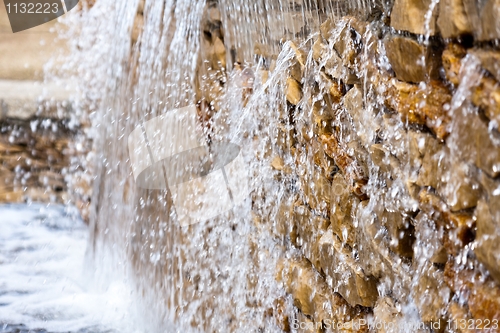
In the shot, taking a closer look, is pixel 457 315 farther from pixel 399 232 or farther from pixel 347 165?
pixel 347 165

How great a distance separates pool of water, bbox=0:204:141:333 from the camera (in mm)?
2773

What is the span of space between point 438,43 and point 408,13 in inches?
4.6

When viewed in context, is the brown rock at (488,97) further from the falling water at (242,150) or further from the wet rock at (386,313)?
the wet rock at (386,313)

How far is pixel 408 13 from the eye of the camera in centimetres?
118

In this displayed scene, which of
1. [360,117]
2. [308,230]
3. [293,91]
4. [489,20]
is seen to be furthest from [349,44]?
[308,230]

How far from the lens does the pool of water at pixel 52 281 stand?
9.10ft

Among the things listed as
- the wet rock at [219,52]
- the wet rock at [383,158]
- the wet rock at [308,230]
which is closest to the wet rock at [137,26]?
the wet rock at [219,52]

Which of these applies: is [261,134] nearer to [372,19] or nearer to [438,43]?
[372,19]

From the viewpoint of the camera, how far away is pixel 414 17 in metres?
1.17

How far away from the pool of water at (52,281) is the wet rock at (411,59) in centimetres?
212

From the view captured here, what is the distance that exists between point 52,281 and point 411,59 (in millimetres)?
2854

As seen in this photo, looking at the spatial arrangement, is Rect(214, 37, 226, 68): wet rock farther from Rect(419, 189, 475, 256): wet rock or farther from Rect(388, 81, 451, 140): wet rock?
Rect(419, 189, 475, 256): wet rock

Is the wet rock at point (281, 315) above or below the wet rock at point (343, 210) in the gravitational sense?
below

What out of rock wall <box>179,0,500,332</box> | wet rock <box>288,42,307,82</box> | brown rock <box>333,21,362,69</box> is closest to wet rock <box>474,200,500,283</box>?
rock wall <box>179,0,500,332</box>
